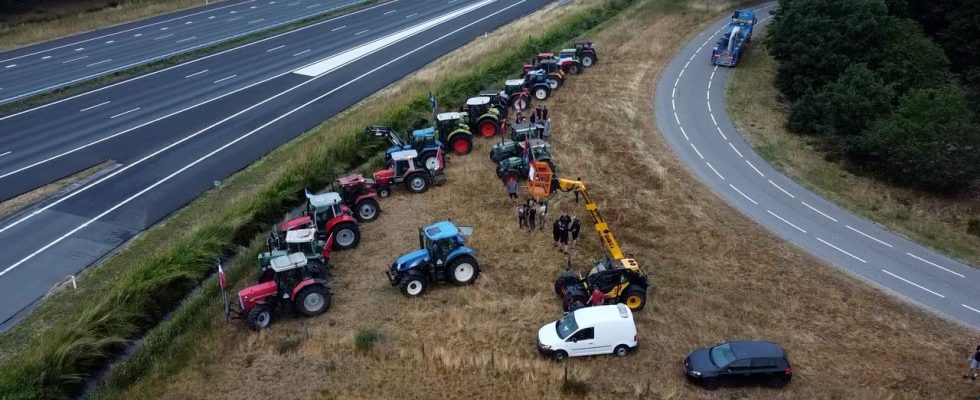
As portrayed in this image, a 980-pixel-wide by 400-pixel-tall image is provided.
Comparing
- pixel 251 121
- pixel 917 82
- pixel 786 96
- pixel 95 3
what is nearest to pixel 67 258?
pixel 251 121

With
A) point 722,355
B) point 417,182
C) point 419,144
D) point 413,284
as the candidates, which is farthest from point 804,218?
point 419,144

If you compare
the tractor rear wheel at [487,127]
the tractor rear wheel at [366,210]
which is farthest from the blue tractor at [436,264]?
the tractor rear wheel at [487,127]

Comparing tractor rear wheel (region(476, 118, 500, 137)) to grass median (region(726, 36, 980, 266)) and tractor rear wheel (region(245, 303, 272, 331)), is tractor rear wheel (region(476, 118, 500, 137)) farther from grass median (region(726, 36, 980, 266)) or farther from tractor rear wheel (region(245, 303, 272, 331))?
tractor rear wheel (region(245, 303, 272, 331))

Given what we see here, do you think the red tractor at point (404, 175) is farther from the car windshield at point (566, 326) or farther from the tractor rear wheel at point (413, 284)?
the car windshield at point (566, 326)

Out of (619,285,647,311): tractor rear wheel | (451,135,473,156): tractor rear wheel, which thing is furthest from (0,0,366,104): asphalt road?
A: (619,285,647,311): tractor rear wheel

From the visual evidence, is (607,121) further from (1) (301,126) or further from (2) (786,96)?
(1) (301,126)

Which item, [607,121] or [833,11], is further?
[833,11]

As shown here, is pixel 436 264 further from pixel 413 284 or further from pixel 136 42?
pixel 136 42
